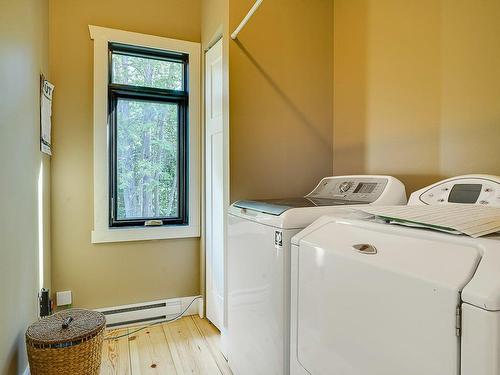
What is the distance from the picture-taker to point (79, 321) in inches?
63.7

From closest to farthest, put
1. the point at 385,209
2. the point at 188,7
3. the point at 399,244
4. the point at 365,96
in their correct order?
the point at 399,244, the point at 385,209, the point at 365,96, the point at 188,7

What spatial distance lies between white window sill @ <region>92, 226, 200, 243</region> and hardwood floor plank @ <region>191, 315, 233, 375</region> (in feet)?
2.20

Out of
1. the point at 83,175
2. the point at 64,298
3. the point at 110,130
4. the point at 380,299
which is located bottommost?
the point at 64,298

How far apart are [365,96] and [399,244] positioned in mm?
1323

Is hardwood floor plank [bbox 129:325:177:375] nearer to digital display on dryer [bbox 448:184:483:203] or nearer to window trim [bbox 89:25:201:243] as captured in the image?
window trim [bbox 89:25:201:243]

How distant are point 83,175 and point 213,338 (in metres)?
1.49

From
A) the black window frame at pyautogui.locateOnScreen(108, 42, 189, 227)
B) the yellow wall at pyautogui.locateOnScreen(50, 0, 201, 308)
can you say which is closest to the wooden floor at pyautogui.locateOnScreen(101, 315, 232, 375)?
the yellow wall at pyautogui.locateOnScreen(50, 0, 201, 308)

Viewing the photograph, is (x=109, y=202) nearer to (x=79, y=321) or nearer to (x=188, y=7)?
(x=79, y=321)

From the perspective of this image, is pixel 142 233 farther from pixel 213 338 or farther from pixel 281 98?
pixel 281 98

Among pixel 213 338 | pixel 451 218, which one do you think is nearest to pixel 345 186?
pixel 451 218

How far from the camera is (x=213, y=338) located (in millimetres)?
2162

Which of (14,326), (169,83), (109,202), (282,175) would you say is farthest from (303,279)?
(169,83)

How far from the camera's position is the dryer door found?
614mm

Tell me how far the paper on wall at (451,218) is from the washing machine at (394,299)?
2cm
